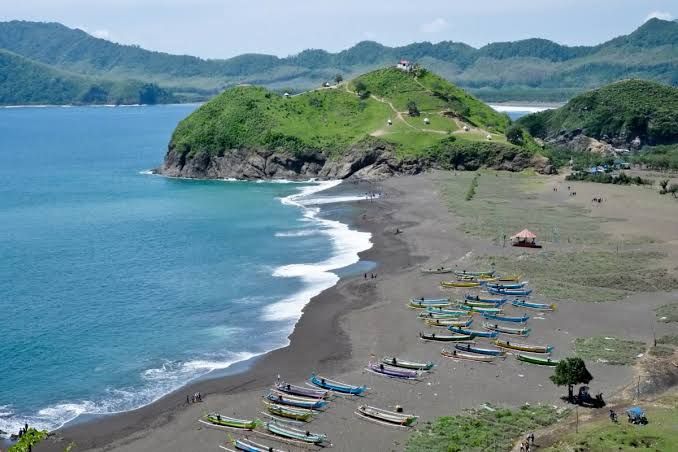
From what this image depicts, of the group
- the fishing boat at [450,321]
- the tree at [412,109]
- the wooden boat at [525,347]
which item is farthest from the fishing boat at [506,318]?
the tree at [412,109]

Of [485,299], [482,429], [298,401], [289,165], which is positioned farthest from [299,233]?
[289,165]

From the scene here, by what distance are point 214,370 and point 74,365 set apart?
1126cm

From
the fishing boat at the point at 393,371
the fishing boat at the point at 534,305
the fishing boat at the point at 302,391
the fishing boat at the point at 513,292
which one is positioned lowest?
the fishing boat at the point at 302,391

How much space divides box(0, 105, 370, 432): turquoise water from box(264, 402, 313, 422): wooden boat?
937cm

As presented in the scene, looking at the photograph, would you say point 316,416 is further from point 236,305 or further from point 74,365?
point 236,305

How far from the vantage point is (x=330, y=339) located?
207 ft

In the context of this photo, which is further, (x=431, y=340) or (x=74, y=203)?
(x=74, y=203)

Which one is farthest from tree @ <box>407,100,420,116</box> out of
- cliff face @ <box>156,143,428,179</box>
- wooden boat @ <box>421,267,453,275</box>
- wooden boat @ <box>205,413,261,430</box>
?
wooden boat @ <box>205,413,261,430</box>

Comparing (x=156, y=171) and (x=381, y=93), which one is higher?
(x=381, y=93)

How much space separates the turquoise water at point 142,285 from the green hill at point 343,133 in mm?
22583

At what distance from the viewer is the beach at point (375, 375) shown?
1821 inches

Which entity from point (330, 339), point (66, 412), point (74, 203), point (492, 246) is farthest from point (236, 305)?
point (74, 203)

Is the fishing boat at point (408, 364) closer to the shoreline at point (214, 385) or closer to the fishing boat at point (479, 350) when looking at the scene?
the fishing boat at point (479, 350)

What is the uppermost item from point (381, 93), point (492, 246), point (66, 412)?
point (381, 93)
